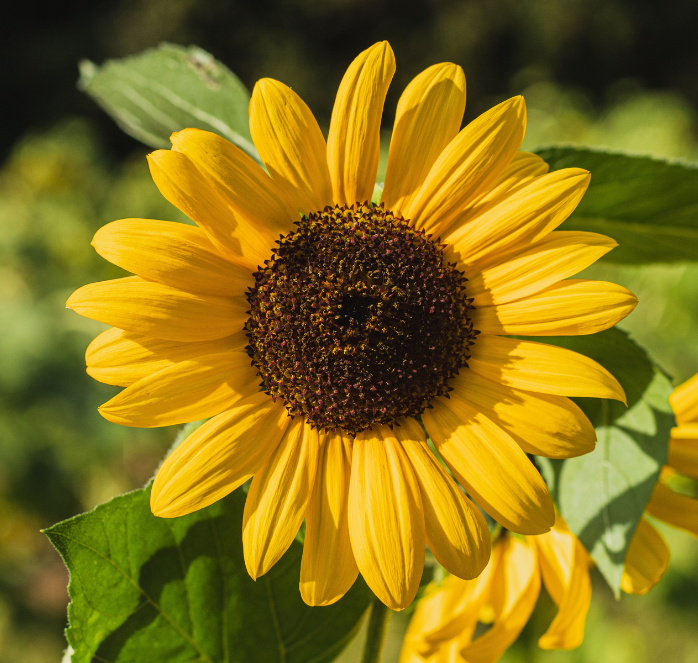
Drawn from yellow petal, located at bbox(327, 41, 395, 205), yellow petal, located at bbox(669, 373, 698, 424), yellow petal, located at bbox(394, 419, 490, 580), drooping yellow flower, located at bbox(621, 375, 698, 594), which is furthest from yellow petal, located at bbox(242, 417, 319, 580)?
yellow petal, located at bbox(669, 373, 698, 424)

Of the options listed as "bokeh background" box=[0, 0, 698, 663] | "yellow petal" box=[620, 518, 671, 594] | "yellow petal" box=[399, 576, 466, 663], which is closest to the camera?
"yellow petal" box=[620, 518, 671, 594]

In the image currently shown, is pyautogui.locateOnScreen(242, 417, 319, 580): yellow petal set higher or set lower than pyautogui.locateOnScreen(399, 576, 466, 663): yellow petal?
higher

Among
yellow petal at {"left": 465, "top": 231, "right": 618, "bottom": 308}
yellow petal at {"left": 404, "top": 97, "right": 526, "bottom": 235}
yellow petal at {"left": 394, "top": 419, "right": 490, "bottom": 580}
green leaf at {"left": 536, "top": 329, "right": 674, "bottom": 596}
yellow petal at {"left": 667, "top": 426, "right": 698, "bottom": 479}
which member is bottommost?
yellow petal at {"left": 667, "top": 426, "right": 698, "bottom": 479}

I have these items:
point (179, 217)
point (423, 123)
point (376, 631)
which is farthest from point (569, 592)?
point (179, 217)

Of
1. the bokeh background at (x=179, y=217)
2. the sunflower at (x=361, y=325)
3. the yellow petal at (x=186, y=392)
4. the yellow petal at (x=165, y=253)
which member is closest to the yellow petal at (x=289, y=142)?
the sunflower at (x=361, y=325)

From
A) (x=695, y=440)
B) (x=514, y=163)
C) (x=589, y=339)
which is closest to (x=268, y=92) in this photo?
(x=514, y=163)

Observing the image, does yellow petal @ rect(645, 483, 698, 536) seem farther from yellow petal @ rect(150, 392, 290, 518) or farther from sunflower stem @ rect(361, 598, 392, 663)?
yellow petal @ rect(150, 392, 290, 518)

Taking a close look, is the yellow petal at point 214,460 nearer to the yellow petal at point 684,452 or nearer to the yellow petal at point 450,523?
the yellow petal at point 450,523
